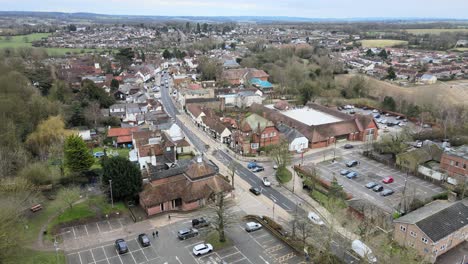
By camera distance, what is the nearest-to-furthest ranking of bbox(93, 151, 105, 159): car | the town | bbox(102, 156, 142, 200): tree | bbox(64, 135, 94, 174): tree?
the town → bbox(102, 156, 142, 200): tree → bbox(64, 135, 94, 174): tree → bbox(93, 151, 105, 159): car

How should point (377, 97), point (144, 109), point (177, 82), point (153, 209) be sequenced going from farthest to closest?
point (177, 82) → point (377, 97) → point (144, 109) → point (153, 209)

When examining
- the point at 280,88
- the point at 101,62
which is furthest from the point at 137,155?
the point at 101,62

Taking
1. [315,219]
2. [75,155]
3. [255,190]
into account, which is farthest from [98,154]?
[315,219]

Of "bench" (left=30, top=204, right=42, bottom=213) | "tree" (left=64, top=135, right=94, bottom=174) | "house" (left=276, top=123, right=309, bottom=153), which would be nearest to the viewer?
"bench" (left=30, top=204, right=42, bottom=213)

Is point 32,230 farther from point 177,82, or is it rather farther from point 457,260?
point 177,82

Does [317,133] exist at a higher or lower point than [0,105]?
lower

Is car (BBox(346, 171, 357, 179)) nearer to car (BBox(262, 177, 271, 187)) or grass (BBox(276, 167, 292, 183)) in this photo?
grass (BBox(276, 167, 292, 183))

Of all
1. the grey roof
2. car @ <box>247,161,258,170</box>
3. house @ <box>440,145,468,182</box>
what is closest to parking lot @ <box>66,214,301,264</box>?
the grey roof
